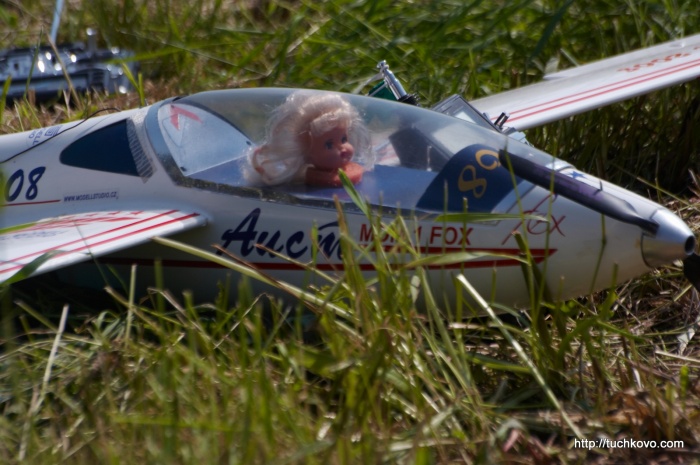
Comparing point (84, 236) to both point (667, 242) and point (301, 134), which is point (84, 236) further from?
point (667, 242)

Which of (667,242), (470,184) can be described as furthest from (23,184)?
(667,242)

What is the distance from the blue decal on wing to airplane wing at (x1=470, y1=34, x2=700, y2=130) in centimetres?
151

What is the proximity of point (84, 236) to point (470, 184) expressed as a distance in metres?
1.51

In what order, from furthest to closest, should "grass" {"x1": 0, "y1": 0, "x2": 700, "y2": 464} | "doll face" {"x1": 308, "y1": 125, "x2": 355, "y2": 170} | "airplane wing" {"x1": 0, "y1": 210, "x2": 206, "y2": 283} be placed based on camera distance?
"doll face" {"x1": 308, "y1": 125, "x2": 355, "y2": 170} < "airplane wing" {"x1": 0, "y1": 210, "x2": 206, "y2": 283} < "grass" {"x1": 0, "y1": 0, "x2": 700, "y2": 464}

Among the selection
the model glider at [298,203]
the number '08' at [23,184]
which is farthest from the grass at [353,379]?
the number '08' at [23,184]

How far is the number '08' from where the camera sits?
13.5 ft

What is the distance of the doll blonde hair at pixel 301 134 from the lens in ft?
11.3

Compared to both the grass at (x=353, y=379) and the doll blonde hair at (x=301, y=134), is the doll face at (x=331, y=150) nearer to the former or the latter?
the doll blonde hair at (x=301, y=134)

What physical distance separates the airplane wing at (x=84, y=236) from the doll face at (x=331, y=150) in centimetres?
52

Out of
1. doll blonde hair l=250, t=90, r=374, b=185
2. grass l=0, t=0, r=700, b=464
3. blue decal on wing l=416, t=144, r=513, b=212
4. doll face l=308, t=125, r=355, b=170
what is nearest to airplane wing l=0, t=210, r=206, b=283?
grass l=0, t=0, r=700, b=464

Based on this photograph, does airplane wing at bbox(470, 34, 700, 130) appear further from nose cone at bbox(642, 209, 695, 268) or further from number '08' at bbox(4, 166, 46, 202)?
number '08' at bbox(4, 166, 46, 202)

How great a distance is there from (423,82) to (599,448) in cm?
386

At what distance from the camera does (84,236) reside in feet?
11.5

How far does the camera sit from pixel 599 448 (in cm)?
255
